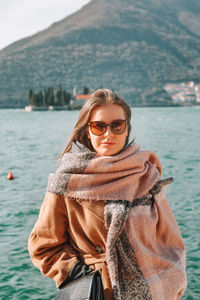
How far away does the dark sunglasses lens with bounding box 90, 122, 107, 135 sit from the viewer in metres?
1.60

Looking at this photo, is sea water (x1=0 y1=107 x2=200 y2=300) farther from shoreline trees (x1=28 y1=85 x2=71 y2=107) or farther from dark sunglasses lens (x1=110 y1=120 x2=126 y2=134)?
shoreline trees (x1=28 y1=85 x2=71 y2=107)

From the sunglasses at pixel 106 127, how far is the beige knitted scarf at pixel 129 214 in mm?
82

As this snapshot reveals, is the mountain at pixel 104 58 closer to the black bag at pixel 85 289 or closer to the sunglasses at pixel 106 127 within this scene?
the sunglasses at pixel 106 127

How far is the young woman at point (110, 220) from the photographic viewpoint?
4.94ft

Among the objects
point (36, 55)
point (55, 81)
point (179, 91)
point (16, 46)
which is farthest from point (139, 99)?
point (16, 46)

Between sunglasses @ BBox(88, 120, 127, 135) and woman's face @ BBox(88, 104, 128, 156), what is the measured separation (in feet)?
0.04

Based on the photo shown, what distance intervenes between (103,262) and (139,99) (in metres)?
137

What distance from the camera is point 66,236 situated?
1615 mm

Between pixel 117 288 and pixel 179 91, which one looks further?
pixel 179 91

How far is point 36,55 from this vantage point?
147500 mm

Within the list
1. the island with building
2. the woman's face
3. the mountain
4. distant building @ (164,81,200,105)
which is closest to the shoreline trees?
the island with building

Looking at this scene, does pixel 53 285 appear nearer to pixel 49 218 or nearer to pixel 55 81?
pixel 49 218

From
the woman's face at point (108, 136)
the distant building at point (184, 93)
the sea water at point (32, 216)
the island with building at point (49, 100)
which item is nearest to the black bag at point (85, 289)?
the woman's face at point (108, 136)

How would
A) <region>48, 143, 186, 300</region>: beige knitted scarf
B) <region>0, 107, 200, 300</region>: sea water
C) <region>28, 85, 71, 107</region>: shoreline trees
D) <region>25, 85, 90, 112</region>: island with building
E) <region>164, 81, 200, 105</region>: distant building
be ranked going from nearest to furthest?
<region>48, 143, 186, 300</region>: beige knitted scarf
<region>0, 107, 200, 300</region>: sea water
<region>28, 85, 71, 107</region>: shoreline trees
<region>25, 85, 90, 112</region>: island with building
<region>164, 81, 200, 105</region>: distant building
